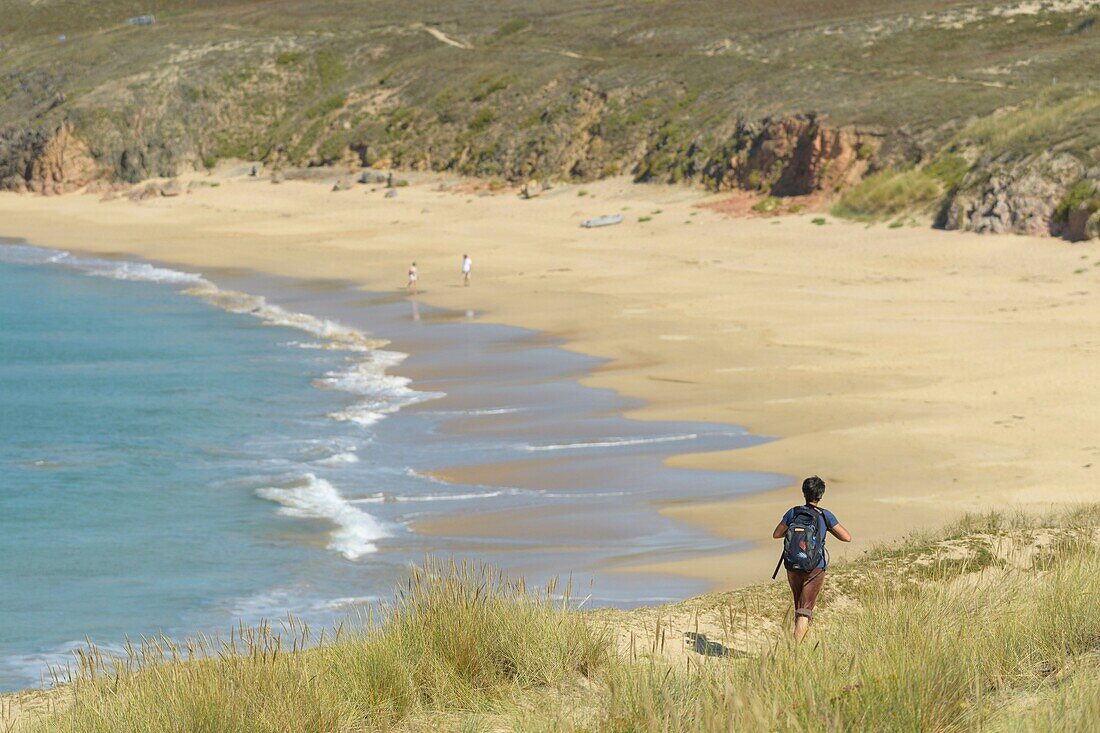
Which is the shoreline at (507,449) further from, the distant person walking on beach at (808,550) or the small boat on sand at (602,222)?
the small boat on sand at (602,222)

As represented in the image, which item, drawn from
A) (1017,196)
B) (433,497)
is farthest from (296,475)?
(1017,196)

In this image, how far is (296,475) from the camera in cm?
1686

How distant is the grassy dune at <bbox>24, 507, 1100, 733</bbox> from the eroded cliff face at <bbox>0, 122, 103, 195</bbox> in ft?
209

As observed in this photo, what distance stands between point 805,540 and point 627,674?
2075 mm

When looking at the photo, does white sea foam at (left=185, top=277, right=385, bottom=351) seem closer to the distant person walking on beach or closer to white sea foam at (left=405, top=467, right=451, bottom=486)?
white sea foam at (left=405, top=467, right=451, bottom=486)

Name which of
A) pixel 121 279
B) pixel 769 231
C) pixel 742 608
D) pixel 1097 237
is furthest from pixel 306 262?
pixel 742 608

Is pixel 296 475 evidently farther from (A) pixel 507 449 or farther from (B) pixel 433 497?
(A) pixel 507 449

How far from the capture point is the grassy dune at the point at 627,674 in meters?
5.55

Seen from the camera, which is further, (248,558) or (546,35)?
(546,35)

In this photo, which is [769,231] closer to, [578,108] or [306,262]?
[306,262]

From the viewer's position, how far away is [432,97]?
6612 centimetres

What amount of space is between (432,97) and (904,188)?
108 ft

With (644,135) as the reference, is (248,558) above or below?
below

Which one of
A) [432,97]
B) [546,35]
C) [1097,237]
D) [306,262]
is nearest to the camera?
[1097,237]
